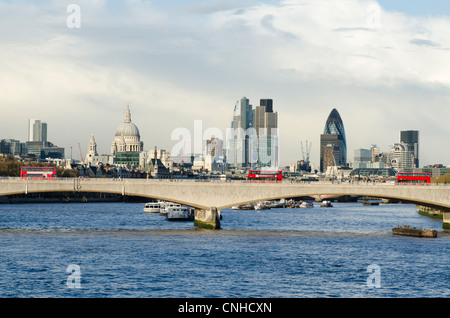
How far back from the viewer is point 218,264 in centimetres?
6069

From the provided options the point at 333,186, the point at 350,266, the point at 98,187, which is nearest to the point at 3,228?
the point at 98,187

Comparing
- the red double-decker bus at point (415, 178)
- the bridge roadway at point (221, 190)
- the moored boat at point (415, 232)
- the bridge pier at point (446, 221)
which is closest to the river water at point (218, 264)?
the moored boat at point (415, 232)

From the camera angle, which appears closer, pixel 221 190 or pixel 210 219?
pixel 221 190

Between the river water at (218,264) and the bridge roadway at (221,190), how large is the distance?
223 inches

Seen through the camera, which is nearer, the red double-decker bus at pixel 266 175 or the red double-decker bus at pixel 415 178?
the red double-decker bus at pixel 415 178

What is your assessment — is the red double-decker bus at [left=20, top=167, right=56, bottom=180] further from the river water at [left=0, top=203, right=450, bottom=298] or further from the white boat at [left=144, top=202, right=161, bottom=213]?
the white boat at [left=144, top=202, right=161, bottom=213]

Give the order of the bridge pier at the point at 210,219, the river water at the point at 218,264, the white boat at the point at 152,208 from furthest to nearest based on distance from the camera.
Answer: the white boat at the point at 152,208
the bridge pier at the point at 210,219
the river water at the point at 218,264

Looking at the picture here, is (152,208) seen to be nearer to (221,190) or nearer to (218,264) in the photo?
(221,190)

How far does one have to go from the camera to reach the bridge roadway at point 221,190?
310 ft

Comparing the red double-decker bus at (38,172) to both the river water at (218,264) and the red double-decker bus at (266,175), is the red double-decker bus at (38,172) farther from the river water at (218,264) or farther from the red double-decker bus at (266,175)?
the red double-decker bus at (266,175)

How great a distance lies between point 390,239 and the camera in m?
84.0

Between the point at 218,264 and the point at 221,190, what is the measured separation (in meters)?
34.9

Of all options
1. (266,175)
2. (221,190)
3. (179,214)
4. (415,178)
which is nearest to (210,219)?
(221,190)

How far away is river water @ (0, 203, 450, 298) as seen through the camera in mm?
49062
